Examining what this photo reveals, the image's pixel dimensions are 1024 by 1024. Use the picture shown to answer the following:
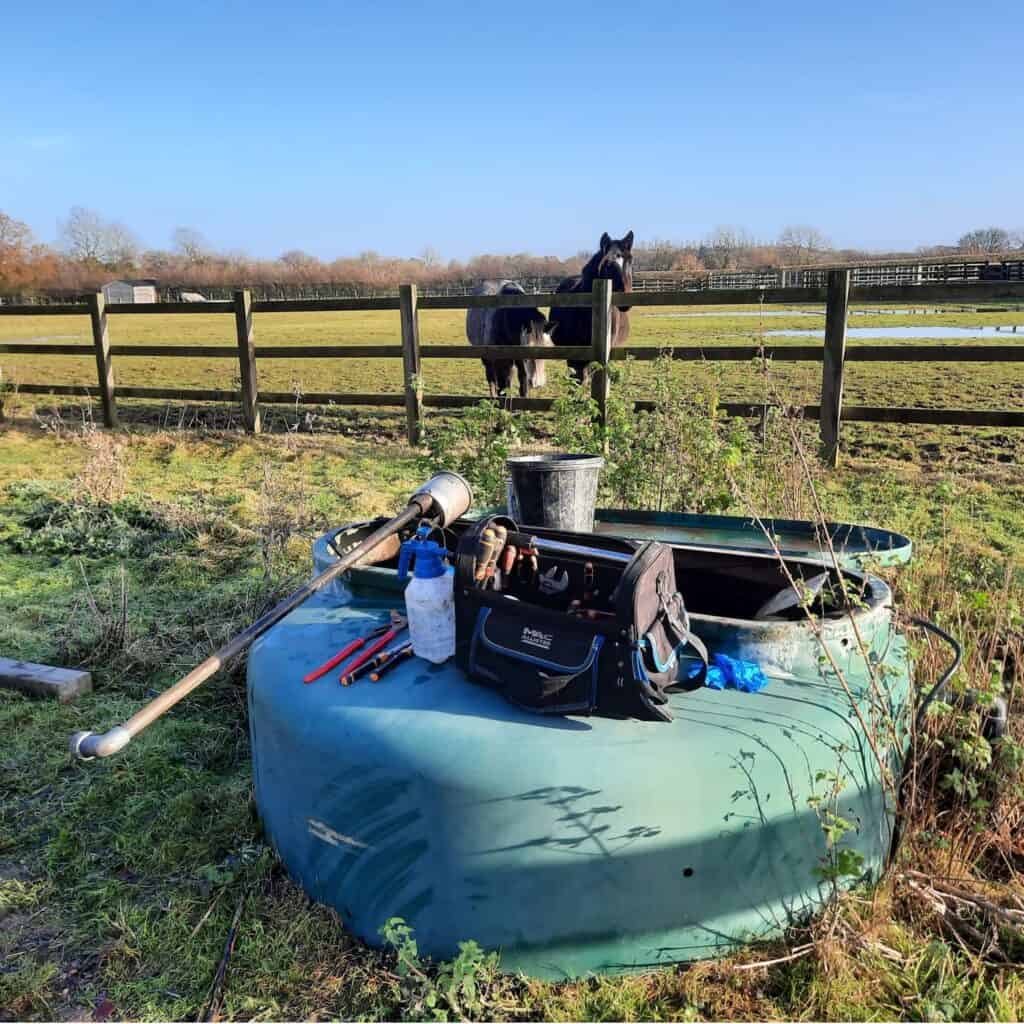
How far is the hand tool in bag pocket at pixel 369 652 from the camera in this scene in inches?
99.8

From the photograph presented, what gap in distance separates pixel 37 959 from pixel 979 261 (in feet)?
121

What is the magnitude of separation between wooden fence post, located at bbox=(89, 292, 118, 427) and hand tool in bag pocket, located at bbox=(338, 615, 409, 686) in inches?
373

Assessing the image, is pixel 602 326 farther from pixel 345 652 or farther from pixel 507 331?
pixel 345 652

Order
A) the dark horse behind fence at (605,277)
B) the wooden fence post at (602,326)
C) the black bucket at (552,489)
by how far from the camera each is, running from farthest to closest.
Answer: the dark horse behind fence at (605,277) < the wooden fence post at (602,326) < the black bucket at (552,489)

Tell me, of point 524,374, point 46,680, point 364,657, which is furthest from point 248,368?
point 364,657

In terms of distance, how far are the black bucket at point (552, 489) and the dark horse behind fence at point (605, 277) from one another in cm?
696

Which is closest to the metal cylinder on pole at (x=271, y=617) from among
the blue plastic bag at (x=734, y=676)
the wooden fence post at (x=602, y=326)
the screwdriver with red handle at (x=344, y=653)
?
the screwdriver with red handle at (x=344, y=653)

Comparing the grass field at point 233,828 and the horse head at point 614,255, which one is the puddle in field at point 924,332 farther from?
the grass field at point 233,828

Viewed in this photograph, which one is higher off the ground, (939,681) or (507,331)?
(507,331)

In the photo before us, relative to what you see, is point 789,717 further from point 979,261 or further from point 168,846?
point 979,261

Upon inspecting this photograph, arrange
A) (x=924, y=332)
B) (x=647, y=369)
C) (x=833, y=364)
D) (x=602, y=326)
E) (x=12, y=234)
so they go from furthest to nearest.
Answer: (x=12, y=234) < (x=924, y=332) < (x=647, y=369) < (x=602, y=326) < (x=833, y=364)

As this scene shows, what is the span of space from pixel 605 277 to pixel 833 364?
12.7 ft

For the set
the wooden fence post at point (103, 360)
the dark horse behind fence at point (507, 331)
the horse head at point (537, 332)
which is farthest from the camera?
the dark horse behind fence at point (507, 331)

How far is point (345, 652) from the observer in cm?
269
